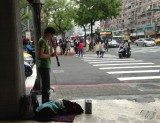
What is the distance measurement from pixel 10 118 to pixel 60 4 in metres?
38.3

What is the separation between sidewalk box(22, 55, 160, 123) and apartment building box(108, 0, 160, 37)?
252 feet

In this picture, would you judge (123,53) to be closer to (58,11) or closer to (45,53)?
(45,53)

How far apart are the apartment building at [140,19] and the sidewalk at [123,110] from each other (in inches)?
3027

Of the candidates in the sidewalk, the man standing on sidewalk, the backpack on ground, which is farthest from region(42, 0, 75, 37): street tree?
the backpack on ground

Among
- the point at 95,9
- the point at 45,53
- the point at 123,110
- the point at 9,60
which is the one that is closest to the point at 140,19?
the point at 95,9

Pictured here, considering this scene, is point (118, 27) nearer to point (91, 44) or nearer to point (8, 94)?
point (91, 44)

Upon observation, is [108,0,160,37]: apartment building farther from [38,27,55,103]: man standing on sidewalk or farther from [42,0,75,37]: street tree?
[38,27,55,103]: man standing on sidewalk

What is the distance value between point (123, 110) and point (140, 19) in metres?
100

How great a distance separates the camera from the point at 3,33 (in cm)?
631

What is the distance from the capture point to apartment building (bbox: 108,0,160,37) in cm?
8903

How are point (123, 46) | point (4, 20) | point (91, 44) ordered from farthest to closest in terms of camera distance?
point (91, 44)
point (123, 46)
point (4, 20)

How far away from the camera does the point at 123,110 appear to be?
301 inches

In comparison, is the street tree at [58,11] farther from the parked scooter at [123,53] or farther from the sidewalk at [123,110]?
the sidewalk at [123,110]

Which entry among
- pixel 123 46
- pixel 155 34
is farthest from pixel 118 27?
pixel 123 46
